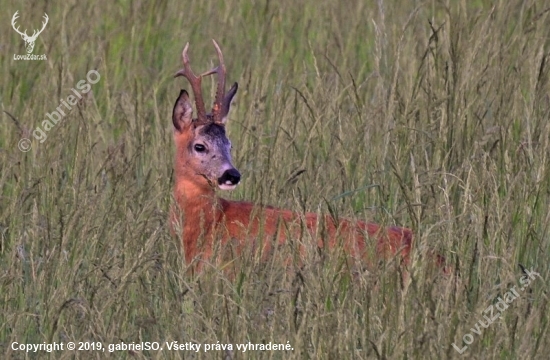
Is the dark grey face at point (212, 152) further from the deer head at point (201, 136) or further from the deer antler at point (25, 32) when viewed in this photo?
the deer antler at point (25, 32)

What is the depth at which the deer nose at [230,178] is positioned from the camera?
607 centimetres

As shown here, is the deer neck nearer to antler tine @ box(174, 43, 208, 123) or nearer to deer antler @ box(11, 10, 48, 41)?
antler tine @ box(174, 43, 208, 123)

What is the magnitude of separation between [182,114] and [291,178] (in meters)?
2.02

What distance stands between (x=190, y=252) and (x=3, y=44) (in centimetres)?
258

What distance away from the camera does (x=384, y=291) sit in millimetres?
4324

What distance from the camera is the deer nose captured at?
607cm

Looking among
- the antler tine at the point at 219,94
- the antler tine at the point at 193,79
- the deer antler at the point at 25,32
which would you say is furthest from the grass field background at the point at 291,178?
the antler tine at the point at 193,79

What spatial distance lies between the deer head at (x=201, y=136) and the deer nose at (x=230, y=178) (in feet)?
0.13

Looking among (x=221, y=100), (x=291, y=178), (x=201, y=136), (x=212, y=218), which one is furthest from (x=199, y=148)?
(x=291, y=178)

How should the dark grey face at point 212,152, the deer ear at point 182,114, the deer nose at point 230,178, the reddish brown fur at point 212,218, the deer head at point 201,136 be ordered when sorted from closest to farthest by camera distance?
the reddish brown fur at point 212,218
the deer nose at point 230,178
the dark grey face at point 212,152
the deer head at point 201,136
the deer ear at point 182,114

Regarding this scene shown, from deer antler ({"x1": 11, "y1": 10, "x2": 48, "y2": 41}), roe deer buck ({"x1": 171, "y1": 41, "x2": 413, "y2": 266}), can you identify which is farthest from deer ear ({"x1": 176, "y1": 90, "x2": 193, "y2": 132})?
deer antler ({"x1": 11, "y1": 10, "x2": 48, "y2": 41})

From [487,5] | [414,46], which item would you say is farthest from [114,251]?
[487,5]

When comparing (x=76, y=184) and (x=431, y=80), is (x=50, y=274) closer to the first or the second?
(x=76, y=184)

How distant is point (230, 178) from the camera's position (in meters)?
6.08
